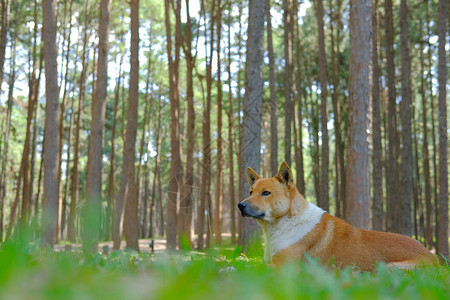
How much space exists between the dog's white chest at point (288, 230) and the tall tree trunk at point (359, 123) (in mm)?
4654

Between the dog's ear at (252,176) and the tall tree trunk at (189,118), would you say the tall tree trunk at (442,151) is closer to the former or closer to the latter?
the tall tree trunk at (189,118)

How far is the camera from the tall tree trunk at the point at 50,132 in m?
10.7

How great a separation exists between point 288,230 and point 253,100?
6371mm

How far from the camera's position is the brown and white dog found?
517 centimetres

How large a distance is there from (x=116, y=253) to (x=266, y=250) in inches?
91.7

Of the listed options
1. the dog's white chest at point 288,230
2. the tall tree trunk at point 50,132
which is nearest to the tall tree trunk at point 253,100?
the tall tree trunk at point 50,132

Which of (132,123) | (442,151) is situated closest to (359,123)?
(442,151)

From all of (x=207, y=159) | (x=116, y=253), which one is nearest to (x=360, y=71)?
(x=116, y=253)

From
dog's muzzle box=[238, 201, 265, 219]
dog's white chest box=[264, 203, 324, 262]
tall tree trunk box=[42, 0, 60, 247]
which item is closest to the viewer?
dog's white chest box=[264, 203, 324, 262]

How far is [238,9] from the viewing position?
27.9 meters

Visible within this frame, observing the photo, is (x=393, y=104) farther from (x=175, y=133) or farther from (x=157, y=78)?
(x=157, y=78)

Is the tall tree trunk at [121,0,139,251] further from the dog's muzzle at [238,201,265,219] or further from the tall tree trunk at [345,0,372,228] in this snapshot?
the dog's muzzle at [238,201,265,219]

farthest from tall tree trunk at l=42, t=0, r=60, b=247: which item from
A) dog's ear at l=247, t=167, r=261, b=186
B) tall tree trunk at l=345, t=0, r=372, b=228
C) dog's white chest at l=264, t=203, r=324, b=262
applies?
tall tree trunk at l=345, t=0, r=372, b=228

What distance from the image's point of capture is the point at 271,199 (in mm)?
5852
